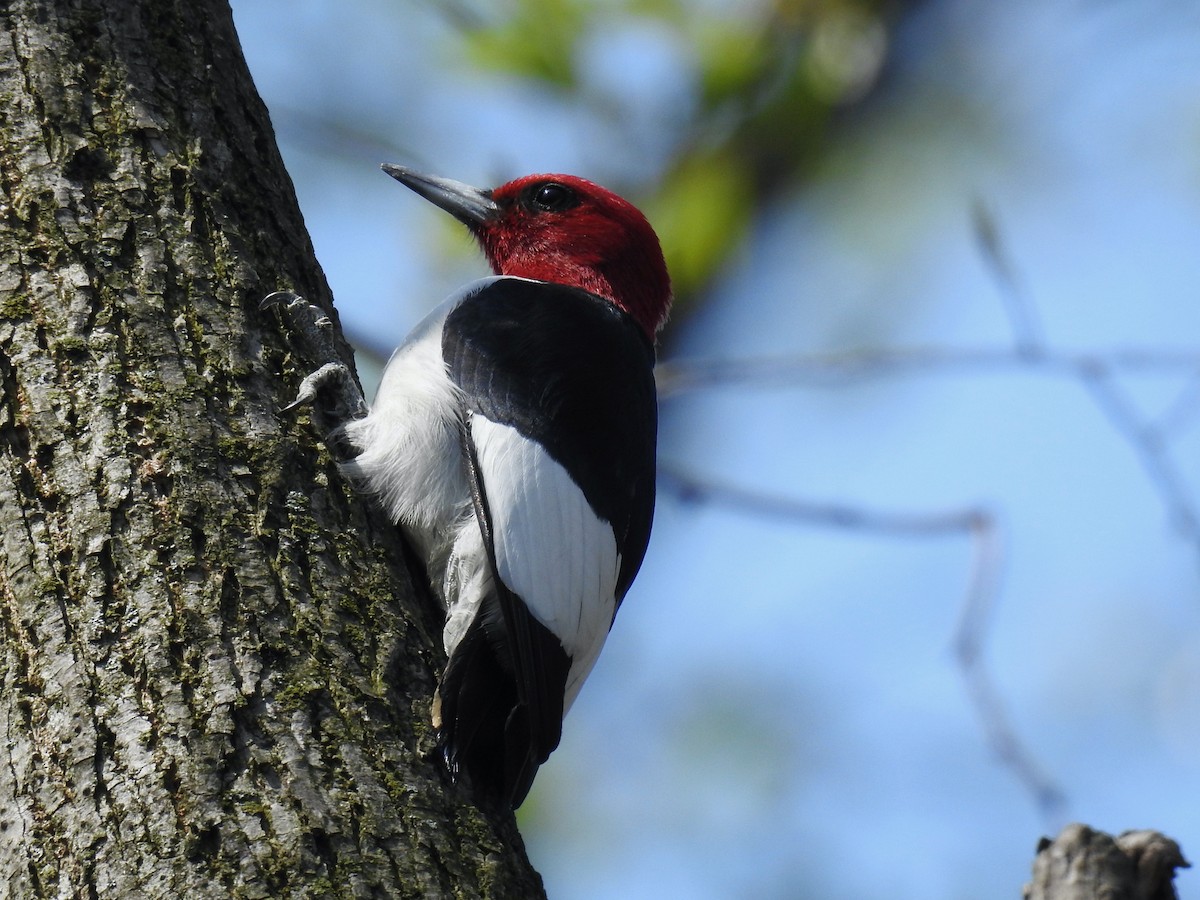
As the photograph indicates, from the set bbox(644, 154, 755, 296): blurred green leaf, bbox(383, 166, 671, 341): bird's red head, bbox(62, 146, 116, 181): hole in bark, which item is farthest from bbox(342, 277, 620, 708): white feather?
bbox(644, 154, 755, 296): blurred green leaf

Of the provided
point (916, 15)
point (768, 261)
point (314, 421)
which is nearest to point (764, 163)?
point (768, 261)

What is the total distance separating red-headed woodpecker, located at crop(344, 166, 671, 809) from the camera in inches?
96.1

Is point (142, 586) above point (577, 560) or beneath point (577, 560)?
beneath

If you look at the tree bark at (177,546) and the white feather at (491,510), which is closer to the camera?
the tree bark at (177,546)

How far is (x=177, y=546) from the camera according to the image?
2.09 metres

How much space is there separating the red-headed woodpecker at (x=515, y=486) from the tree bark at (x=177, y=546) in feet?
0.48

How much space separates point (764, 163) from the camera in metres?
6.58

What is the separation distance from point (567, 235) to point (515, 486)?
5.33ft

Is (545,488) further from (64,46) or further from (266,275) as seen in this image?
(64,46)

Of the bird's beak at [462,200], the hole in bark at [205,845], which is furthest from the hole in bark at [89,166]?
the bird's beak at [462,200]

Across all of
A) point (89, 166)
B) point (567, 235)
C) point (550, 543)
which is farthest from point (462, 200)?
point (89, 166)

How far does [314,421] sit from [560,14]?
388cm

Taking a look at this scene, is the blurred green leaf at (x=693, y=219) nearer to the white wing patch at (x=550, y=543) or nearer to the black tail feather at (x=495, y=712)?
the white wing patch at (x=550, y=543)

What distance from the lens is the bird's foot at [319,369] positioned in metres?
2.53
